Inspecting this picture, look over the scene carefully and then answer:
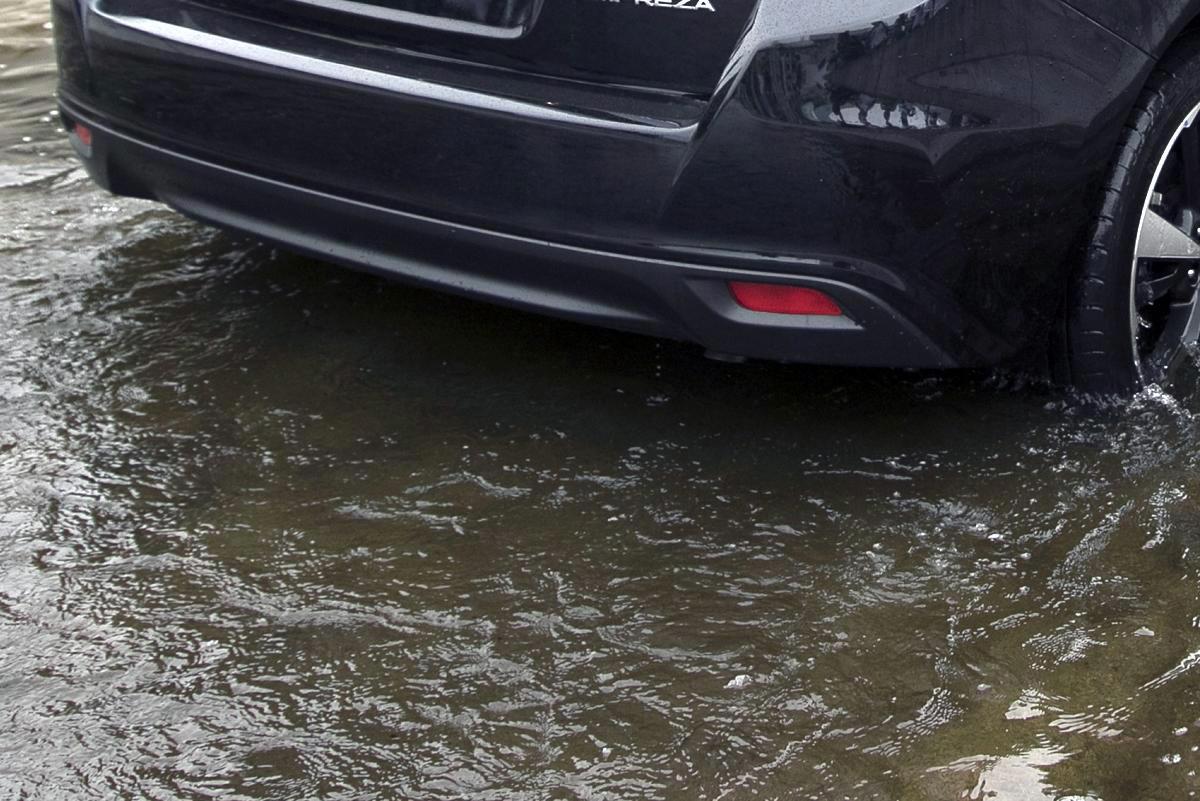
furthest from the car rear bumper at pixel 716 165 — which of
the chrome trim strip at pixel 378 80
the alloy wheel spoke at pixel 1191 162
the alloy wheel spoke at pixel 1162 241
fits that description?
the alloy wheel spoke at pixel 1191 162

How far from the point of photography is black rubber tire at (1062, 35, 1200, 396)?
8.75ft

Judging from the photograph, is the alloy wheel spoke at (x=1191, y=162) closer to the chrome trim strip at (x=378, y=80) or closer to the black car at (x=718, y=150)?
the black car at (x=718, y=150)

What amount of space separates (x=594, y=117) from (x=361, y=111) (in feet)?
1.36

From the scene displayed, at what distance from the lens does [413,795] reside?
6.51 ft

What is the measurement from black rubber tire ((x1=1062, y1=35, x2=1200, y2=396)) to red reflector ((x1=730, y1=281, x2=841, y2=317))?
56 cm

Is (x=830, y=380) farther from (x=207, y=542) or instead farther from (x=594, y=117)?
(x=207, y=542)

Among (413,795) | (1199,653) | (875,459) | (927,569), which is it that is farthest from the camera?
(875,459)

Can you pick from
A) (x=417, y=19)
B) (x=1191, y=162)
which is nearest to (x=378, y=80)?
(x=417, y=19)

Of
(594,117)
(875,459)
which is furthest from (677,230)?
(875,459)

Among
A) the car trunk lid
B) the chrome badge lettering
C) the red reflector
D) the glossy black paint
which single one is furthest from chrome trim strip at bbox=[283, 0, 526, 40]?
the glossy black paint

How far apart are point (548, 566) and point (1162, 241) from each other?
131 centimetres

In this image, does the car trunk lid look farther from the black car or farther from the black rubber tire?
the black rubber tire

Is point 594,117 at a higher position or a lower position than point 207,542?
higher

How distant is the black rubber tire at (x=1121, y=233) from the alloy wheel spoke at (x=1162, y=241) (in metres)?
0.06
